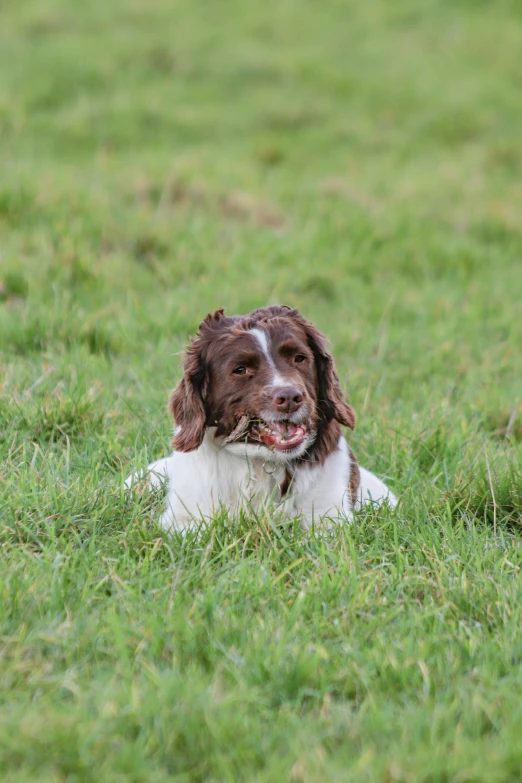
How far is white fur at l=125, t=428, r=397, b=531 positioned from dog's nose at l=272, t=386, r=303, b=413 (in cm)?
25

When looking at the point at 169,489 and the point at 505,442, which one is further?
the point at 505,442

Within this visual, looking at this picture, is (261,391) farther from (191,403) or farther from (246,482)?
(246,482)

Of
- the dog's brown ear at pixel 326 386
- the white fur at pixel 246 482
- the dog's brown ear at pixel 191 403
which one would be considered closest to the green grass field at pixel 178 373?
the white fur at pixel 246 482

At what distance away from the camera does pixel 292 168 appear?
1054 centimetres

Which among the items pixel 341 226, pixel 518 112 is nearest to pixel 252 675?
pixel 341 226

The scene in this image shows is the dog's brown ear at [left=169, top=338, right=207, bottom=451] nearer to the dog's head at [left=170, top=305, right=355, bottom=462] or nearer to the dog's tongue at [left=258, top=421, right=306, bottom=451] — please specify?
the dog's head at [left=170, top=305, right=355, bottom=462]

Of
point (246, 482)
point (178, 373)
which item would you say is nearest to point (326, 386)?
point (246, 482)

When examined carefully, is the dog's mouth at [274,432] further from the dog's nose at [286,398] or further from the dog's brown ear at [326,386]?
the dog's brown ear at [326,386]

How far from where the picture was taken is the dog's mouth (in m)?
3.86

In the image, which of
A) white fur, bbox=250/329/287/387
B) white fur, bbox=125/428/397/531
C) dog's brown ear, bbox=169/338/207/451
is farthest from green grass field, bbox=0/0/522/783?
white fur, bbox=250/329/287/387

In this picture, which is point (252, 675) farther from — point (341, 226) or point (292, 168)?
point (292, 168)

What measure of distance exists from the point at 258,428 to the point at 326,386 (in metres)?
0.47

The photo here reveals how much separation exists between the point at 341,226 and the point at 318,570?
18.1 ft

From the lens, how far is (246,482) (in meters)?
4.10
